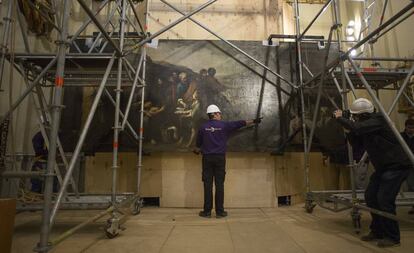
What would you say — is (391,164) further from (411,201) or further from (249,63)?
(249,63)

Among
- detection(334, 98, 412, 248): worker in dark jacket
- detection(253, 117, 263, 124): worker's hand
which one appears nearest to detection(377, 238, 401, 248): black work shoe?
detection(334, 98, 412, 248): worker in dark jacket

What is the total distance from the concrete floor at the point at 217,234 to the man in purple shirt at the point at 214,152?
324mm

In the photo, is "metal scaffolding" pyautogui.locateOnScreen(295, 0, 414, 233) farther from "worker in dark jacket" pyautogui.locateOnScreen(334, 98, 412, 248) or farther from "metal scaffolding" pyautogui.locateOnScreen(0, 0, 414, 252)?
"worker in dark jacket" pyautogui.locateOnScreen(334, 98, 412, 248)

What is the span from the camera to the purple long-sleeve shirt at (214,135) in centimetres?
507

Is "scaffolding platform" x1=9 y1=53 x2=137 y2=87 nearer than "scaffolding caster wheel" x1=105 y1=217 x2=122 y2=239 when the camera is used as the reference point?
No

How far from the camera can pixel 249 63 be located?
602 centimetres

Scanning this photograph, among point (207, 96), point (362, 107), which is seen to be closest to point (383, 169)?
point (362, 107)

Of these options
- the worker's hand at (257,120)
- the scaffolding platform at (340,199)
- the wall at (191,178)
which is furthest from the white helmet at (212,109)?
the scaffolding platform at (340,199)

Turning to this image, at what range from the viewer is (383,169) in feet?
11.0

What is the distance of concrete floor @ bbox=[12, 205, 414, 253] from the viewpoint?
304 centimetres

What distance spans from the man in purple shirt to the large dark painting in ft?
1.40

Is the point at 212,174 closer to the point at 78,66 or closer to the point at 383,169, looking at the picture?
the point at 383,169

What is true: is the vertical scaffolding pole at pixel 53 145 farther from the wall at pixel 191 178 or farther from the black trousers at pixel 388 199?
the wall at pixel 191 178

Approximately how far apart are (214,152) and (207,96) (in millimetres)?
1325
